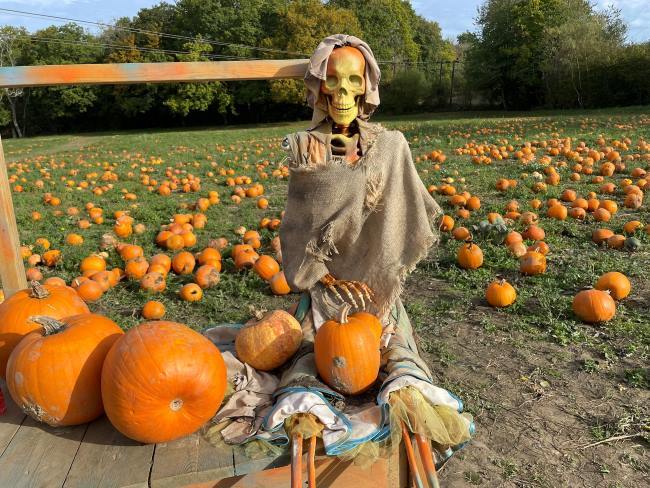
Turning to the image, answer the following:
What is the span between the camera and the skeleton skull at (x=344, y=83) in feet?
9.96

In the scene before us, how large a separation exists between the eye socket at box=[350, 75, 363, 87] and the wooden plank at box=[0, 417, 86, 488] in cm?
250

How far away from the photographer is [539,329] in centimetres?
434

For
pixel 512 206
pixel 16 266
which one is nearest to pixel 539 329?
pixel 512 206

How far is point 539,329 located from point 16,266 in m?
4.26

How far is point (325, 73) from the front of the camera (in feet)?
9.88

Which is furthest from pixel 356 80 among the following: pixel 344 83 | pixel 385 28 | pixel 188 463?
pixel 385 28

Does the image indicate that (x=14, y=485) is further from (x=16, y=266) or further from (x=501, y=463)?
(x=501, y=463)

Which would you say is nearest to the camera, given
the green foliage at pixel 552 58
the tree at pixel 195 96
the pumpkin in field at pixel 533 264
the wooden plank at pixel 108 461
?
the wooden plank at pixel 108 461

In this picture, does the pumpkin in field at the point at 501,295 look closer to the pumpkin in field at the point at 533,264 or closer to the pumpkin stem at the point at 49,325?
the pumpkin in field at the point at 533,264

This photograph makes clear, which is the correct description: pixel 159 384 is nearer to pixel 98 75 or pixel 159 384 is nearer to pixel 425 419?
pixel 425 419

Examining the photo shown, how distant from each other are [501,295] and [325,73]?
9.28 ft

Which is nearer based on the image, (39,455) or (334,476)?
(39,455)

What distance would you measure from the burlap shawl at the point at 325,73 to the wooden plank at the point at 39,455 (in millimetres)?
2328

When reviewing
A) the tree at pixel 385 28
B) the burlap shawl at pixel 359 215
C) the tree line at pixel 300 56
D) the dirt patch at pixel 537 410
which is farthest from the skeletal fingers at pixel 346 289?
the tree at pixel 385 28
